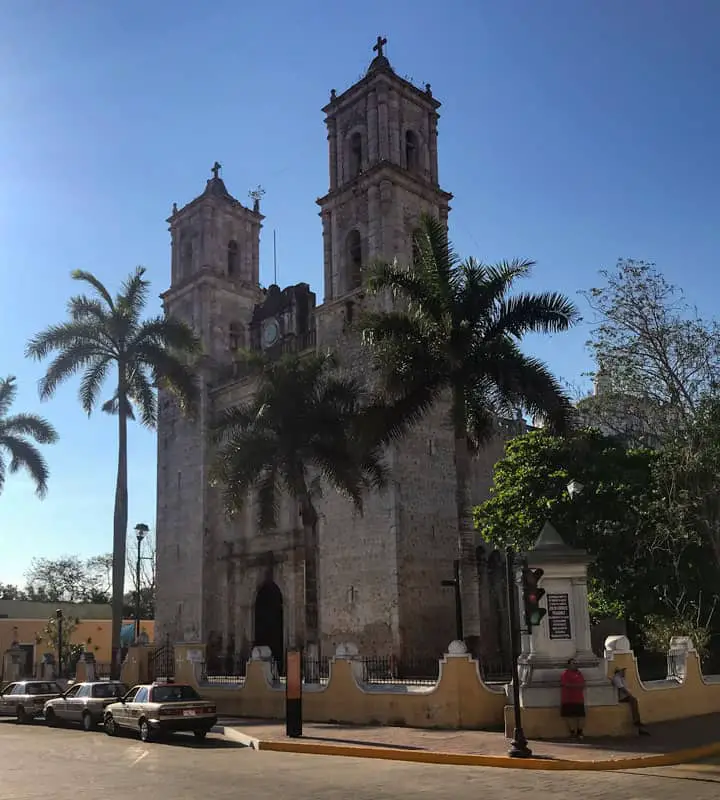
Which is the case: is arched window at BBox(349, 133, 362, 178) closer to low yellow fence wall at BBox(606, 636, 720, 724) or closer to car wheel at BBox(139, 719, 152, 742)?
low yellow fence wall at BBox(606, 636, 720, 724)

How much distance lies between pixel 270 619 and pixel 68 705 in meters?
14.6

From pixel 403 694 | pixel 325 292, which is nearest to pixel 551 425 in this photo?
pixel 403 694

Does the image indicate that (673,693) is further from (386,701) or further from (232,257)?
(232,257)

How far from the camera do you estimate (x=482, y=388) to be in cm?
2141

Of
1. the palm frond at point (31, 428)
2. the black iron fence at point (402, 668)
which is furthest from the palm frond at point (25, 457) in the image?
the black iron fence at point (402, 668)

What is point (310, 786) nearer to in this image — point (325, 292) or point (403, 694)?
point (403, 694)

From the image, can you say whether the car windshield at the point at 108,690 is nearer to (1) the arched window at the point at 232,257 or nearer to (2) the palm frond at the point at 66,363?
(2) the palm frond at the point at 66,363

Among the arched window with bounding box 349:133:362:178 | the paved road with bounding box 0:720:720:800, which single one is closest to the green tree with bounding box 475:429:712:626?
the paved road with bounding box 0:720:720:800

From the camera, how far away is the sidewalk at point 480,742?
13266 mm

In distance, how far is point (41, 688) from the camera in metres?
25.4

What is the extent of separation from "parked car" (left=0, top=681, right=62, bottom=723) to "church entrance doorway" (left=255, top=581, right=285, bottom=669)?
11.4 meters

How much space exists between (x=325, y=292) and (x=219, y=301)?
30.0 feet

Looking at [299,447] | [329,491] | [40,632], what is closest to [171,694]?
[299,447]

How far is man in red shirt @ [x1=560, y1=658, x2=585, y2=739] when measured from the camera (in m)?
14.7
